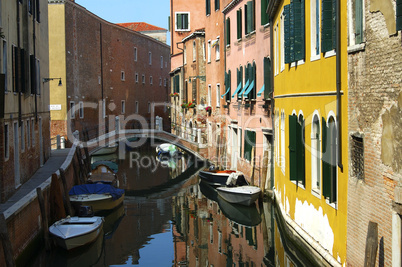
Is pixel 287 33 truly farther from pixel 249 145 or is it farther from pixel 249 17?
pixel 249 145

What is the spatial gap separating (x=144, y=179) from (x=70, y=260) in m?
12.3

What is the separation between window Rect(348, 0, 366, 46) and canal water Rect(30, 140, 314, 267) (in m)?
4.18

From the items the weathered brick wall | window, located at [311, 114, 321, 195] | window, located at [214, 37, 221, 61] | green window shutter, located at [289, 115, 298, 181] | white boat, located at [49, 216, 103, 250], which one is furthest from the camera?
window, located at [214, 37, 221, 61]

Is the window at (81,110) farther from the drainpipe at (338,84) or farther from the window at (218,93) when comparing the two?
the drainpipe at (338,84)

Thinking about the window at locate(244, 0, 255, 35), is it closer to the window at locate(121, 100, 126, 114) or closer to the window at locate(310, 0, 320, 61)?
the window at locate(310, 0, 320, 61)

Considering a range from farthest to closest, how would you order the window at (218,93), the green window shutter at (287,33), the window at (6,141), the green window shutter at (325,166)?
the window at (218,93)
the window at (6,141)
the green window shutter at (287,33)
the green window shutter at (325,166)

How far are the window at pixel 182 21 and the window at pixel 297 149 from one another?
2533 cm

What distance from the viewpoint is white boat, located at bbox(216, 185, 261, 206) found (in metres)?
15.6

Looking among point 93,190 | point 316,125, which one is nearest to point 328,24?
point 316,125

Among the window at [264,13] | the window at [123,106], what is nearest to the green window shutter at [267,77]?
the window at [264,13]

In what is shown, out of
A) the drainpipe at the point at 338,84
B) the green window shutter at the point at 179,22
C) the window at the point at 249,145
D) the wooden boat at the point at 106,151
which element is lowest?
the wooden boat at the point at 106,151

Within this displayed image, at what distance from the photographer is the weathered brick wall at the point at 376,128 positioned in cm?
610

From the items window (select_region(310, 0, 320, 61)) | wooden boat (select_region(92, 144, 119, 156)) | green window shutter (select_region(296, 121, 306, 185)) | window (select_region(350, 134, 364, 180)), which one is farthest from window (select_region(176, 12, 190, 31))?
window (select_region(350, 134, 364, 180))

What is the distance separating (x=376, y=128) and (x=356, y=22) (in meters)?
1.44
